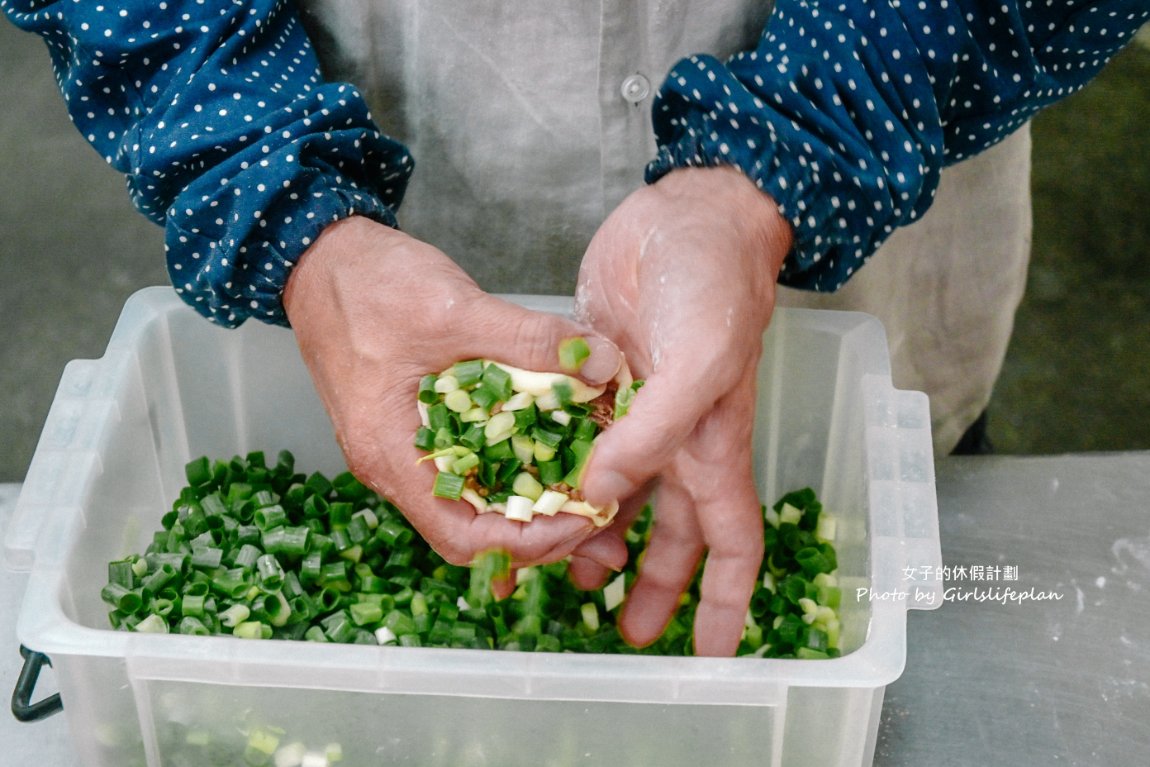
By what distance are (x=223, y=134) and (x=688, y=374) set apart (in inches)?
17.0

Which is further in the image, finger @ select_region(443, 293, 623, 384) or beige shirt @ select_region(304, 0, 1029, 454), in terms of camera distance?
beige shirt @ select_region(304, 0, 1029, 454)

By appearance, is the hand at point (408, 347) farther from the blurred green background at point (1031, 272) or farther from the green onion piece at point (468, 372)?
the blurred green background at point (1031, 272)

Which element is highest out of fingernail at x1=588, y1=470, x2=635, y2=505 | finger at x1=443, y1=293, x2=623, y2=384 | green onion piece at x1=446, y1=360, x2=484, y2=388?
finger at x1=443, y1=293, x2=623, y2=384

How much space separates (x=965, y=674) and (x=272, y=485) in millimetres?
674

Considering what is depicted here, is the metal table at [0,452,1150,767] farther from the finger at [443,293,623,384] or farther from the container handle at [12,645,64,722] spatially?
the finger at [443,293,623,384]

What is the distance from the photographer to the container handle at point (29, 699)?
104 cm

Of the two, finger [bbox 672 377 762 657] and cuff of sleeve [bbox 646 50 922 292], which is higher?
cuff of sleeve [bbox 646 50 922 292]

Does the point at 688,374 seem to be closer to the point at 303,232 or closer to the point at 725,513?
the point at 725,513

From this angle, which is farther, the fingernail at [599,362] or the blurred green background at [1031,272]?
the blurred green background at [1031,272]

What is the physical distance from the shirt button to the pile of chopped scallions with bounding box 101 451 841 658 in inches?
15.7

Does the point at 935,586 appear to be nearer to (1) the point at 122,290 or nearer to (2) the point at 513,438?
(2) the point at 513,438

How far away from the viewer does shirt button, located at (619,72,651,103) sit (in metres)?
1.16

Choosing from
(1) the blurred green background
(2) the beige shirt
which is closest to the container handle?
(2) the beige shirt

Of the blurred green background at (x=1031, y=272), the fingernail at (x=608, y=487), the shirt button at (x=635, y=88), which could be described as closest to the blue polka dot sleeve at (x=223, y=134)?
the shirt button at (x=635, y=88)
